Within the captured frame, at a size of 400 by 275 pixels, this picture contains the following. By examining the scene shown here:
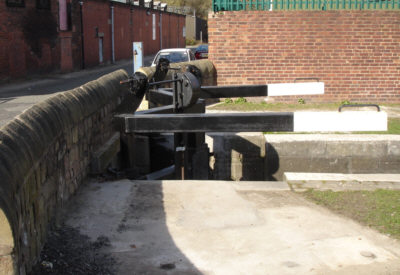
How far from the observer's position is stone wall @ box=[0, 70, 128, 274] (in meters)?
3.12

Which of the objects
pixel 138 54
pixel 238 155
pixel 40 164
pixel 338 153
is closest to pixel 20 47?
pixel 138 54

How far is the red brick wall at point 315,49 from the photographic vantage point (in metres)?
14.1

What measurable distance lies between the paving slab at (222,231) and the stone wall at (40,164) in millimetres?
372

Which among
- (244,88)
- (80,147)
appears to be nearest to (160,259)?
(80,147)

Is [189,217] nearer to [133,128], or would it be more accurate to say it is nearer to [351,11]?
[133,128]

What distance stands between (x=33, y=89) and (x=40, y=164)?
17.3 metres

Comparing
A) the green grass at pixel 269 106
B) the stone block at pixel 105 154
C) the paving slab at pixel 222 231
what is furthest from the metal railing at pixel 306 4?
the paving slab at pixel 222 231

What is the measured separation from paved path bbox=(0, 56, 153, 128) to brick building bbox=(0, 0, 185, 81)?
0.72m

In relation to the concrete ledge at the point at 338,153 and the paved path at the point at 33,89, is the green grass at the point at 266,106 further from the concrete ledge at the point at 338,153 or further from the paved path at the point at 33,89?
the paved path at the point at 33,89

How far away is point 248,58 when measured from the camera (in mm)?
14305

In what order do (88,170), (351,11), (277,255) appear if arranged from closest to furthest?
(277,255)
(88,170)
(351,11)

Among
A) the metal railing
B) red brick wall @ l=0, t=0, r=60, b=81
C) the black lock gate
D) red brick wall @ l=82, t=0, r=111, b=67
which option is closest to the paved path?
red brick wall @ l=0, t=0, r=60, b=81

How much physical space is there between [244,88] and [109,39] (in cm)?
2803

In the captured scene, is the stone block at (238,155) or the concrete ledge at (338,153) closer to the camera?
the concrete ledge at (338,153)
